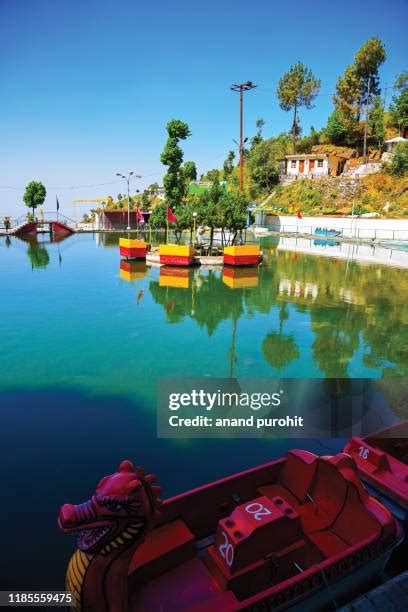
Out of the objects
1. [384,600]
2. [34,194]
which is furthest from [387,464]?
[34,194]

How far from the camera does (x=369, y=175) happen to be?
5628 centimetres

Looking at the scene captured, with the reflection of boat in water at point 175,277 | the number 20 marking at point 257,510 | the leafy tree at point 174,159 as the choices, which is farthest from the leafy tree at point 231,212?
the number 20 marking at point 257,510

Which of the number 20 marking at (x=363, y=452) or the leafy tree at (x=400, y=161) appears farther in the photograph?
the leafy tree at (x=400, y=161)

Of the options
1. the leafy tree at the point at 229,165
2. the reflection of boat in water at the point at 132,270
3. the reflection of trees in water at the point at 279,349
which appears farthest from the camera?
the leafy tree at the point at 229,165

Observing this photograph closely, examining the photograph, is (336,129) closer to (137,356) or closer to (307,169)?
(307,169)

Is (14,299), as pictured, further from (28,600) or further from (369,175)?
(369,175)

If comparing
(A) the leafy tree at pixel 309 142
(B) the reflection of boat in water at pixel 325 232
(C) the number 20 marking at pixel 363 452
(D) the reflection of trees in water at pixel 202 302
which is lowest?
(C) the number 20 marking at pixel 363 452

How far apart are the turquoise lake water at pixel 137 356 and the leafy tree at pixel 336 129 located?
163 ft

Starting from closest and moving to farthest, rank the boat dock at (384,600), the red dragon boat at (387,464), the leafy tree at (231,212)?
1. the boat dock at (384,600)
2. the red dragon boat at (387,464)
3. the leafy tree at (231,212)

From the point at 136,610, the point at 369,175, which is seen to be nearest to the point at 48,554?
the point at 136,610

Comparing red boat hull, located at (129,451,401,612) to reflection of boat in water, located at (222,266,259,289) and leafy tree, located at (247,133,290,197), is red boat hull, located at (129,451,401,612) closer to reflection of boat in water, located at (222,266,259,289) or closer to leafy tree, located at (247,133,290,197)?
reflection of boat in water, located at (222,266,259,289)

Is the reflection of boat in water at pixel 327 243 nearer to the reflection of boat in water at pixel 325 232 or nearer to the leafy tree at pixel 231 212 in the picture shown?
the reflection of boat in water at pixel 325 232

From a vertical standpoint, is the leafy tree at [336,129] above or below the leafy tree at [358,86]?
below

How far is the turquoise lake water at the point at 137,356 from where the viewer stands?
6.55 meters
